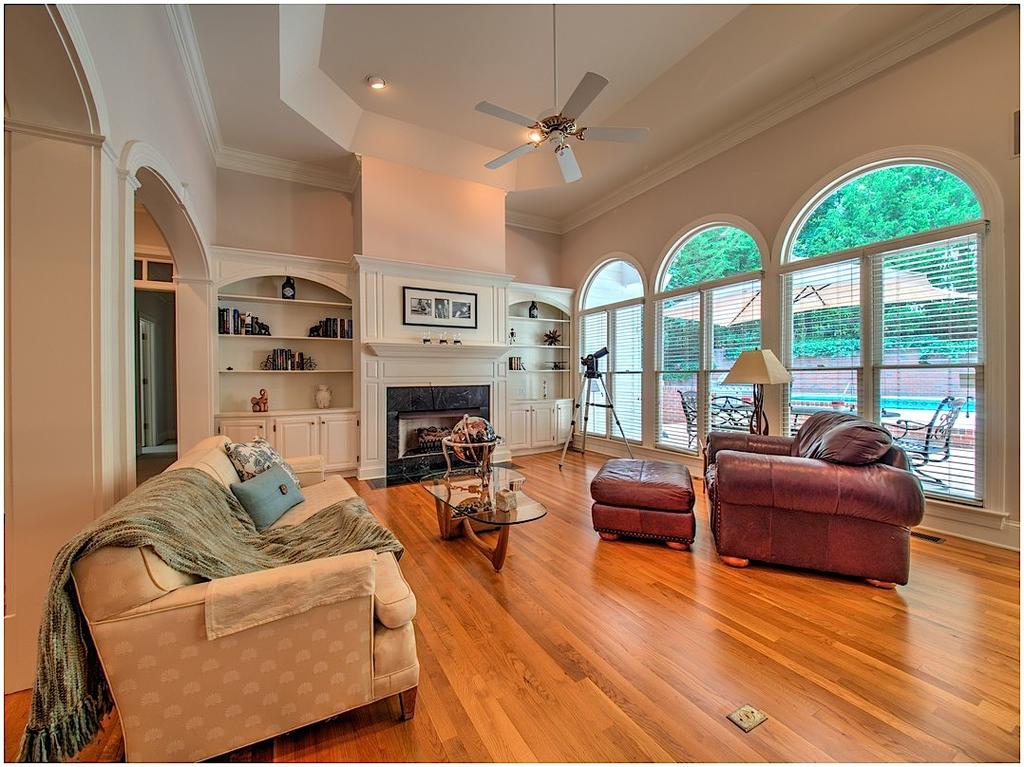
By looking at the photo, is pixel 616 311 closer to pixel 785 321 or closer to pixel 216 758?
pixel 785 321

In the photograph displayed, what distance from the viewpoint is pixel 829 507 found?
2.33 m

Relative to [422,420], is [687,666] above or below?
below

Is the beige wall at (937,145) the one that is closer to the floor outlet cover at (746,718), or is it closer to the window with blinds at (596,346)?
the window with blinds at (596,346)

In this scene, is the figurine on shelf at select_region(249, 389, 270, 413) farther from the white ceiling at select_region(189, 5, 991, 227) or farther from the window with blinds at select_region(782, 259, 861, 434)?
the window with blinds at select_region(782, 259, 861, 434)

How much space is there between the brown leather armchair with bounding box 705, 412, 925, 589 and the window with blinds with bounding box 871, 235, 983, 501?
1147mm

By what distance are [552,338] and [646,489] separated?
4.05 m

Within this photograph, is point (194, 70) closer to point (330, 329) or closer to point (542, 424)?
point (330, 329)

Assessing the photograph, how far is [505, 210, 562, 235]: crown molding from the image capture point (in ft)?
21.1

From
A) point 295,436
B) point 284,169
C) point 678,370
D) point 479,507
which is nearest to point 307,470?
point 479,507

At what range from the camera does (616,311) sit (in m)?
5.94

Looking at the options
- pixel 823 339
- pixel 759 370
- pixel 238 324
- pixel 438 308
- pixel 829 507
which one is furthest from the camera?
pixel 438 308

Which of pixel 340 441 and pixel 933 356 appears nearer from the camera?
pixel 933 356

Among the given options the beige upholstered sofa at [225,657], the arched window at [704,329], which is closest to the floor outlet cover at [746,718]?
the beige upholstered sofa at [225,657]

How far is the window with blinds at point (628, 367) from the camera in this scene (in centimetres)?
558
